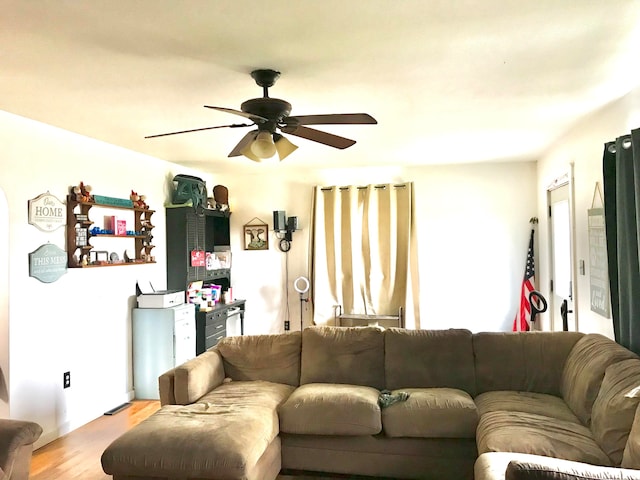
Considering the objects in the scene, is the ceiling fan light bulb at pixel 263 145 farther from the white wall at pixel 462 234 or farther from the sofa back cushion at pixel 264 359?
the white wall at pixel 462 234

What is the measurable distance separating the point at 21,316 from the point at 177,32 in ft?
7.84

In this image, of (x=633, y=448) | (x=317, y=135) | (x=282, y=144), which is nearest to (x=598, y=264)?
(x=633, y=448)

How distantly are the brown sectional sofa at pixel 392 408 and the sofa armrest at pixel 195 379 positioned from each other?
0.4 inches

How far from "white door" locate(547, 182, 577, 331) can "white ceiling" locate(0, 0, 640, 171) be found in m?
1.02

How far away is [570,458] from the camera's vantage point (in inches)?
85.9

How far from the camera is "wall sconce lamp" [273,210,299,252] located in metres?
6.04

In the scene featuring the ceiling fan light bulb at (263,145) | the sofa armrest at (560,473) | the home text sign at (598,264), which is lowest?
the sofa armrest at (560,473)

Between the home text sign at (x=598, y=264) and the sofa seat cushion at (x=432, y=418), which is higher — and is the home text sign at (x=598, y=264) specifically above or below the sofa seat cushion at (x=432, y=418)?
above

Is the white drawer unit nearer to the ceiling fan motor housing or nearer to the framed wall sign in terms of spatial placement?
the framed wall sign

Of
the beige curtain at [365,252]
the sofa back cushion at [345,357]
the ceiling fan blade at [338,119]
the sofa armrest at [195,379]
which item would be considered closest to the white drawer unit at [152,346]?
the sofa armrest at [195,379]

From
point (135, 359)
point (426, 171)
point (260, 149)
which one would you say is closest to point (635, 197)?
point (260, 149)

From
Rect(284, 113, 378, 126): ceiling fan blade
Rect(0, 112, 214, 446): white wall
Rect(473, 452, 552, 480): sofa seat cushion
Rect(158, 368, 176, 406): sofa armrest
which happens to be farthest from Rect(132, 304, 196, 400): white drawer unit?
Rect(473, 452, 552, 480): sofa seat cushion

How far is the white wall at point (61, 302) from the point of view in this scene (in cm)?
340

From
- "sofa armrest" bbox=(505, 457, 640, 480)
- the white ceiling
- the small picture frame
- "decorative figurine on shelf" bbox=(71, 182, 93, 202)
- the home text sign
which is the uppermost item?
the white ceiling
